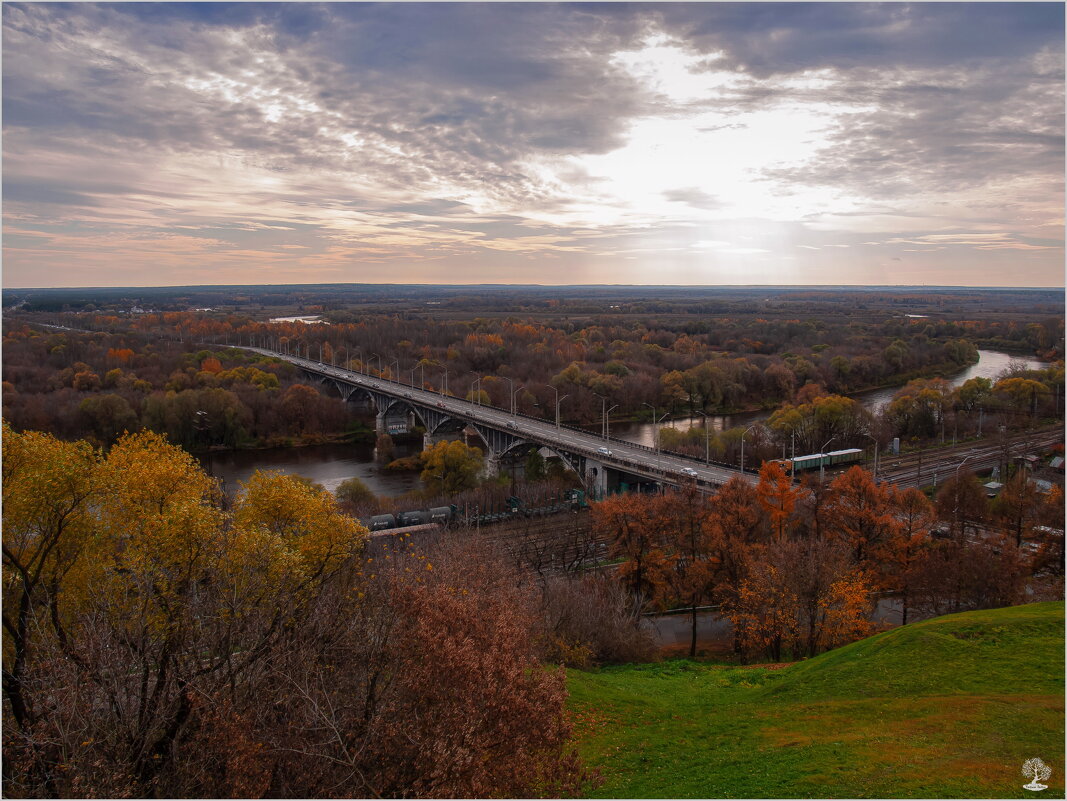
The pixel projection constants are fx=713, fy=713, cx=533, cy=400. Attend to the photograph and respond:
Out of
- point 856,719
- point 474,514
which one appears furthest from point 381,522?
point 856,719

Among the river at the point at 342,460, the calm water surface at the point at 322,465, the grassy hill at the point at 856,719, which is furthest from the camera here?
the river at the point at 342,460

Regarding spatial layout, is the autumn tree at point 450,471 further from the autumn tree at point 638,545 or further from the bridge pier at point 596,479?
the autumn tree at point 638,545

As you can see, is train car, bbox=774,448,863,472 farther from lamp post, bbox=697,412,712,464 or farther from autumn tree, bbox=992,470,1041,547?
autumn tree, bbox=992,470,1041,547

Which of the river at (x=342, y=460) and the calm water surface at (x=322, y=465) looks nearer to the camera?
the calm water surface at (x=322, y=465)

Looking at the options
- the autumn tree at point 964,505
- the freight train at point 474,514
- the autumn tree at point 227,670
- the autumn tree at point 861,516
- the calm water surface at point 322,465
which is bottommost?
the calm water surface at point 322,465

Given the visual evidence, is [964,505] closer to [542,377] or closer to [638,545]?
[638,545]

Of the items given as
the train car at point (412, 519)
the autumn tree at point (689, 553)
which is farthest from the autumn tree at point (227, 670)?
the train car at point (412, 519)

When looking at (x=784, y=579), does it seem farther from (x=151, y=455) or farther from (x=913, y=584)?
(x=151, y=455)
